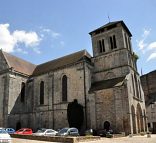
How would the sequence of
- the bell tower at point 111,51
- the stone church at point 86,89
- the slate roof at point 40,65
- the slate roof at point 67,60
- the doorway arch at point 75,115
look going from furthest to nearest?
the slate roof at point 40,65
the slate roof at point 67,60
the bell tower at point 111,51
the doorway arch at point 75,115
the stone church at point 86,89

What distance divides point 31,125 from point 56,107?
6405 mm

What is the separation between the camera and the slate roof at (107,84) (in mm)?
29981

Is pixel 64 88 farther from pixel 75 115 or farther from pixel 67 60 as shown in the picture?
pixel 75 115

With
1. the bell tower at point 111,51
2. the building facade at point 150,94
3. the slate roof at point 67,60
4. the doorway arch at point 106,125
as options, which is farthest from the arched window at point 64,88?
the building facade at point 150,94

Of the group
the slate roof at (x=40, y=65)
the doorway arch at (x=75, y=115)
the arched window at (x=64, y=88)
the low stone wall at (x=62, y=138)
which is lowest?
the low stone wall at (x=62, y=138)

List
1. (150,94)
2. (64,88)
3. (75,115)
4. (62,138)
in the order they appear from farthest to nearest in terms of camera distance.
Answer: (150,94) → (64,88) → (75,115) → (62,138)

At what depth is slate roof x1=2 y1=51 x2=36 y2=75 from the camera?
130 ft

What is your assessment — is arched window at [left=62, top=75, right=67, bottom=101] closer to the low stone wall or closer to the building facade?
the low stone wall

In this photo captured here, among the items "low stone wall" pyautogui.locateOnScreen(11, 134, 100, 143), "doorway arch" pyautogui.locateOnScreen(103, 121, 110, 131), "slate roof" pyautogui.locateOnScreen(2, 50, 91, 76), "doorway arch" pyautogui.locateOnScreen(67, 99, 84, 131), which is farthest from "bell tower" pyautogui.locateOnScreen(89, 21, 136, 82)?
"low stone wall" pyautogui.locateOnScreen(11, 134, 100, 143)

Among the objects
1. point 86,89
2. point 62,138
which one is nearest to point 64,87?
point 86,89

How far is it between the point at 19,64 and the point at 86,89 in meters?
17.2

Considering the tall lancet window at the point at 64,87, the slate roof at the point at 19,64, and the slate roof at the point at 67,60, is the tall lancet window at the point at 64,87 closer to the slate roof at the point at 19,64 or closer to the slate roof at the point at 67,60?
the slate roof at the point at 67,60

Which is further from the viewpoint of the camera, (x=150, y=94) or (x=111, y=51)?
(x=150, y=94)

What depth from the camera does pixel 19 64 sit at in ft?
137
